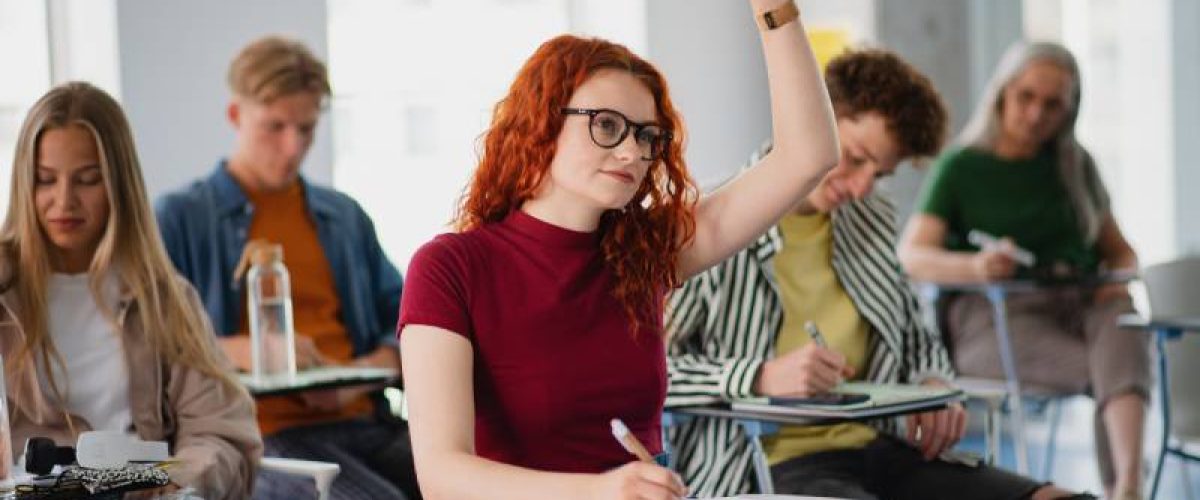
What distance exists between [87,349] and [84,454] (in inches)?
22.9

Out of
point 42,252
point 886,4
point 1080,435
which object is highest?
point 886,4

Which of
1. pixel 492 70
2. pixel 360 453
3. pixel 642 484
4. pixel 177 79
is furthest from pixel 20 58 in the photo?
pixel 642 484

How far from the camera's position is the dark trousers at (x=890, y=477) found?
2.87 meters

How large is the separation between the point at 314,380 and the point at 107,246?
692 mm

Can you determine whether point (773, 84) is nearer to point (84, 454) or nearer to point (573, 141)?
point (573, 141)

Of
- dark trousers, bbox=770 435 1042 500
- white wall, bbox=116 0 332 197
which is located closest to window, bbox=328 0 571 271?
white wall, bbox=116 0 332 197

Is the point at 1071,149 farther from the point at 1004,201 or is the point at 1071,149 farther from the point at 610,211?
the point at 610,211

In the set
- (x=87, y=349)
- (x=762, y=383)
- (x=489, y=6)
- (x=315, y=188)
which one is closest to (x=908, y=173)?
(x=489, y=6)

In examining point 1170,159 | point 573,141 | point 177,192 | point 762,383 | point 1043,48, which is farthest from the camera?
point 1170,159

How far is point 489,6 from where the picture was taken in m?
6.98

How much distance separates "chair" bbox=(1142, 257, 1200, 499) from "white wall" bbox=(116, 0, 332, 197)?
2916mm

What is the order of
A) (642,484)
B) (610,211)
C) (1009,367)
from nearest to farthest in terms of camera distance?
(642,484) < (610,211) < (1009,367)

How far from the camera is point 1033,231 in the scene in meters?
5.36

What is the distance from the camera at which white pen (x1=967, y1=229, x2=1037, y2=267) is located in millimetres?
4973
